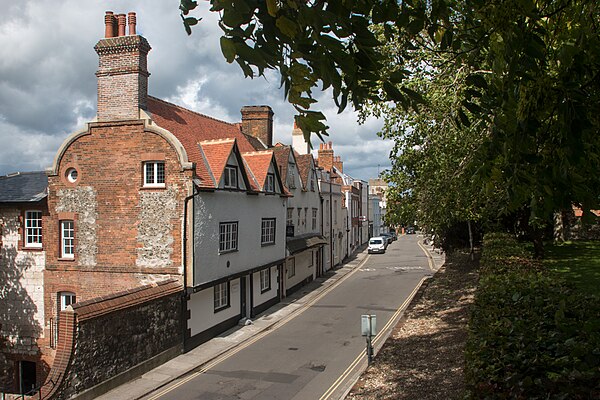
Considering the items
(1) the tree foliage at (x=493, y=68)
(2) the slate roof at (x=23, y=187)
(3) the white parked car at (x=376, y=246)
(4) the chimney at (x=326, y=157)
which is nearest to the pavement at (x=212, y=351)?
(2) the slate roof at (x=23, y=187)

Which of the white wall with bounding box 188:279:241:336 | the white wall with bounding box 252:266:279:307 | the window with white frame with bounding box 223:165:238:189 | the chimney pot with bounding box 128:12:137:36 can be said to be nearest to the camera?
the white wall with bounding box 188:279:241:336

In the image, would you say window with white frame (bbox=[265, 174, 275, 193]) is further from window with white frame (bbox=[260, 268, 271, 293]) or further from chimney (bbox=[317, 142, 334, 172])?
chimney (bbox=[317, 142, 334, 172])

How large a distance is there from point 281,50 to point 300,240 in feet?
99.2

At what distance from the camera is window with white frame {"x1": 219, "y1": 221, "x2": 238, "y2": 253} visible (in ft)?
71.1

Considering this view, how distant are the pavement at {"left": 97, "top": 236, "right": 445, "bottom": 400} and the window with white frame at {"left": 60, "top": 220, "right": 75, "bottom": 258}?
751 cm

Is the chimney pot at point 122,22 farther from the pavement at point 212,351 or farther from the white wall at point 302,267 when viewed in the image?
the white wall at point 302,267

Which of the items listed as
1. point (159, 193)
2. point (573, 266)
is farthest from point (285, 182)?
point (573, 266)

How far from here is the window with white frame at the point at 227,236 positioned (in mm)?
21656

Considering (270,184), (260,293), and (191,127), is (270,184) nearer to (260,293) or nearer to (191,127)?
(191,127)

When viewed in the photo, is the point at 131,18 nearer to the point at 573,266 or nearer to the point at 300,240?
the point at 300,240

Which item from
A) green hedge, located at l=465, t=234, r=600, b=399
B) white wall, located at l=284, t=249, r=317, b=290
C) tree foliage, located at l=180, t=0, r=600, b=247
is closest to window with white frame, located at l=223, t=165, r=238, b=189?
white wall, located at l=284, t=249, r=317, b=290

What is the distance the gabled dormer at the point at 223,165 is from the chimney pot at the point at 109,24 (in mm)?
6166

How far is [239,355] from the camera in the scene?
18.7m

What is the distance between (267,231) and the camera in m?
26.7
